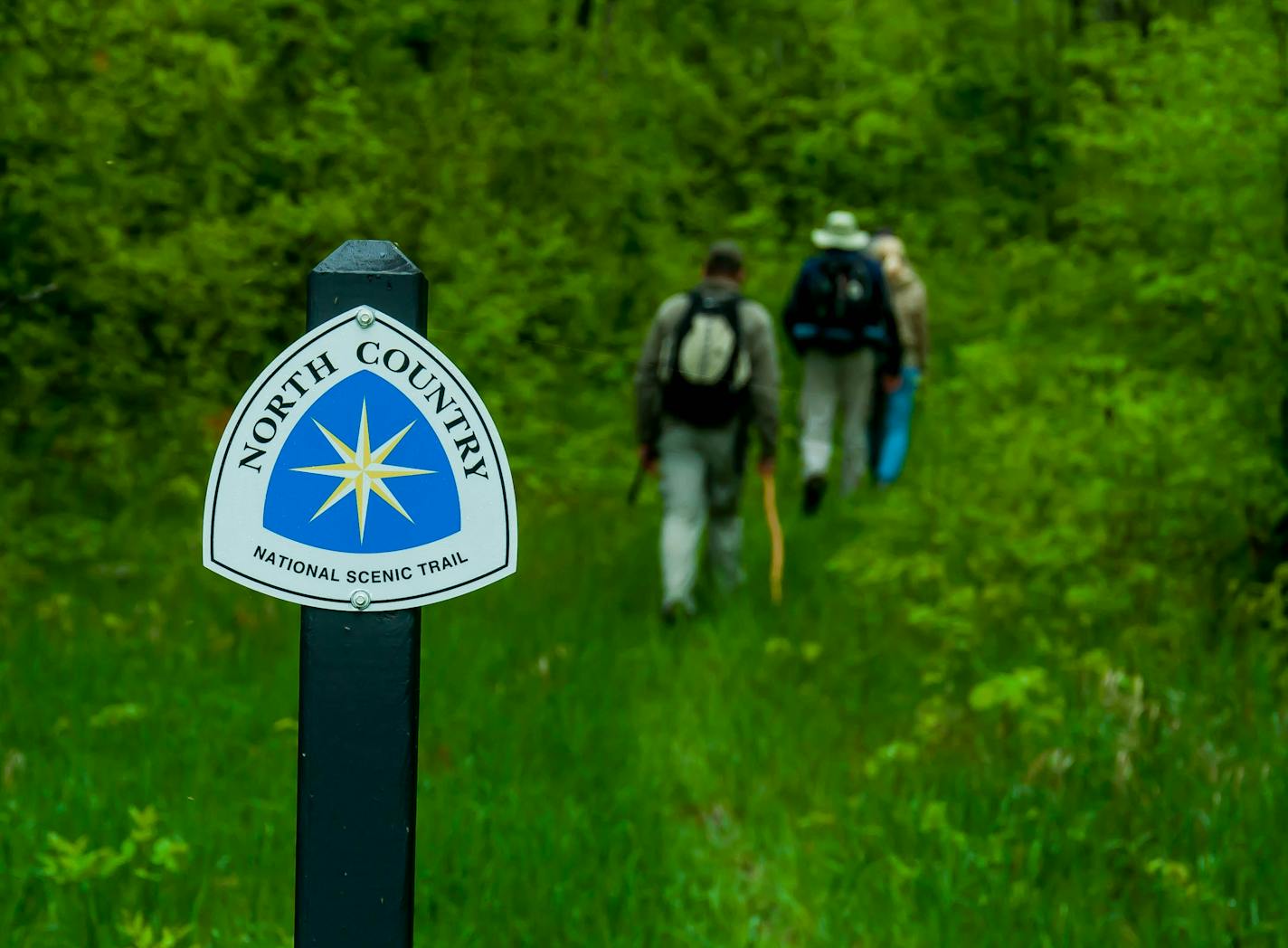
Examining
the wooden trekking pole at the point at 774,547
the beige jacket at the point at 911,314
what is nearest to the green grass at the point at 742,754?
the wooden trekking pole at the point at 774,547

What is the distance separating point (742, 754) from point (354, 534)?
153 inches

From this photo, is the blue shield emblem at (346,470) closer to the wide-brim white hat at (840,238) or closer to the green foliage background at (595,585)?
the green foliage background at (595,585)

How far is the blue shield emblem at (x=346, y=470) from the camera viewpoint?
7.59 ft

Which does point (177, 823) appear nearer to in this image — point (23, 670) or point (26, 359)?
point (23, 670)

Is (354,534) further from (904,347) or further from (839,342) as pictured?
(904,347)

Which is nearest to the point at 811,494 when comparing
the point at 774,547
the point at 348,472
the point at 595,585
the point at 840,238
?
the point at 840,238

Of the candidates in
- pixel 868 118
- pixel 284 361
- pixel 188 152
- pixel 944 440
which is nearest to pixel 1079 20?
pixel 868 118

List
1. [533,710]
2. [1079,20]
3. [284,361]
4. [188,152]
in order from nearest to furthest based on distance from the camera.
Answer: [284,361] < [533,710] < [188,152] < [1079,20]

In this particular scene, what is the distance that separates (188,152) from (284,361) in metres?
5.45

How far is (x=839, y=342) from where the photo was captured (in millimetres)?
11211

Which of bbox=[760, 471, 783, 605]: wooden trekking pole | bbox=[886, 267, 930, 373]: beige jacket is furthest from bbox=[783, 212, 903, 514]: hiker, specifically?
bbox=[760, 471, 783, 605]: wooden trekking pole

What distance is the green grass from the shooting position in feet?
14.7

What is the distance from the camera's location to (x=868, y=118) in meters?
17.0

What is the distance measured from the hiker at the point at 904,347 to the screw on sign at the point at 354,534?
32.4 ft
